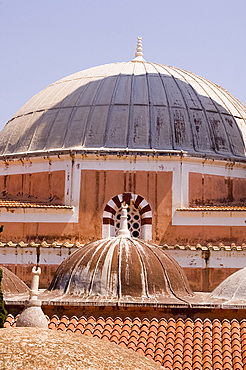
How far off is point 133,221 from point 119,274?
6874 mm

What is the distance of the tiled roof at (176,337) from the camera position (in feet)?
38.5

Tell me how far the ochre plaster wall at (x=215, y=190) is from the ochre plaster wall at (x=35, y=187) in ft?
11.9

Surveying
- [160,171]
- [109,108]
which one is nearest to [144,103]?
[109,108]

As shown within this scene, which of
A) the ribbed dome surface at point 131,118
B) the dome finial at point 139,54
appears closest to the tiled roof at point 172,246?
the ribbed dome surface at point 131,118

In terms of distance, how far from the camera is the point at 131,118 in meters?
21.9

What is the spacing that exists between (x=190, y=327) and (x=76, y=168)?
29.2 ft

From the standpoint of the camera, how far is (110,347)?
5.88 m

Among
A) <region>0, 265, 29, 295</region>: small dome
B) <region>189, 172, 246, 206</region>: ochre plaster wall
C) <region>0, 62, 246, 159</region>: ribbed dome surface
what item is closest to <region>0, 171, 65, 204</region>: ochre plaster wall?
<region>0, 62, 246, 159</region>: ribbed dome surface

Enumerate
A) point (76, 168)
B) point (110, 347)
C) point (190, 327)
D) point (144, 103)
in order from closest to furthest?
point (110, 347) → point (190, 327) → point (76, 168) → point (144, 103)

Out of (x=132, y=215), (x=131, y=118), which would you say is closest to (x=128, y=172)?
(x=132, y=215)

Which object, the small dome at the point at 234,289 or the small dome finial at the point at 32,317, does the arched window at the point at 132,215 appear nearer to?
the small dome at the point at 234,289

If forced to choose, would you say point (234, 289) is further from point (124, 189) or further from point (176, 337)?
point (124, 189)

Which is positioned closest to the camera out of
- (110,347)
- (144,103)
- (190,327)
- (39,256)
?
(110,347)

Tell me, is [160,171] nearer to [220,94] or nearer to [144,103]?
[144,103]
